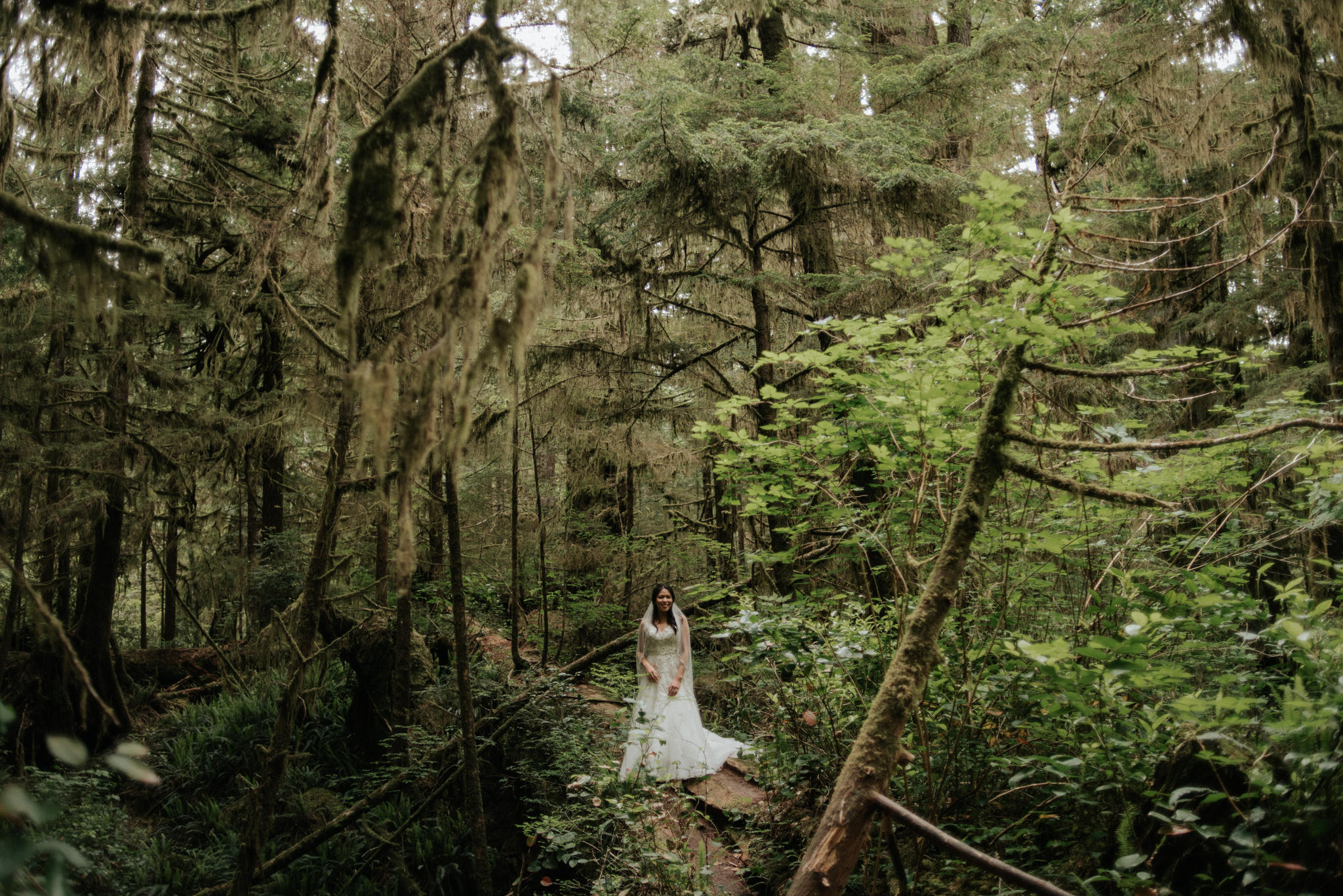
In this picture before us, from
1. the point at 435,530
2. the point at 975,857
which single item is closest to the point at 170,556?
the point at 435,530

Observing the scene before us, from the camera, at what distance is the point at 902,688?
332cm

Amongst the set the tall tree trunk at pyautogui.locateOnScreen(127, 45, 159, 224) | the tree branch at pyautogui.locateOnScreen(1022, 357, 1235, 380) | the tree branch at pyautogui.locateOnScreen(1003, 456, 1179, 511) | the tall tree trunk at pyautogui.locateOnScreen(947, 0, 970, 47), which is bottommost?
the tree branch at pyautogui.locateOnScreen(1003, 456, 1179, 511)

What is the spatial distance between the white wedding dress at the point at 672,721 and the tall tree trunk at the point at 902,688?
122 inches

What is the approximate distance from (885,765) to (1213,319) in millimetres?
10852

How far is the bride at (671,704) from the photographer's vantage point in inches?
262

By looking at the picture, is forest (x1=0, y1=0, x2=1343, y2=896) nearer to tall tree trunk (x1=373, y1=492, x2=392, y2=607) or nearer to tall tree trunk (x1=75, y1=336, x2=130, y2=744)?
tall tree trunk (x1=75, y1=336, x2=130, y2=744)

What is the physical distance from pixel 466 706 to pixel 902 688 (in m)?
3.74

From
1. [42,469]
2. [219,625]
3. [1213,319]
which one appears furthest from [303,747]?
[1213,319]

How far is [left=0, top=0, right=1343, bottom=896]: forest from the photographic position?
9.97ft

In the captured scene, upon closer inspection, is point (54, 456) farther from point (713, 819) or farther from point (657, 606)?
point (713, 819)

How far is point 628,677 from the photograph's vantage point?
7.50m

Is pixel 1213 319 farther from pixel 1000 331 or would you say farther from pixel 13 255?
pixel 13 255

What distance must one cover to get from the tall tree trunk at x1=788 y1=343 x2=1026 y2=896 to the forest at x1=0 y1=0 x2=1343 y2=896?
0.08ft

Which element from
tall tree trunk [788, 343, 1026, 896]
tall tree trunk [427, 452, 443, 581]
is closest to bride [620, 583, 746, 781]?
tall tree trunk [788, 343, 1026, 896]
